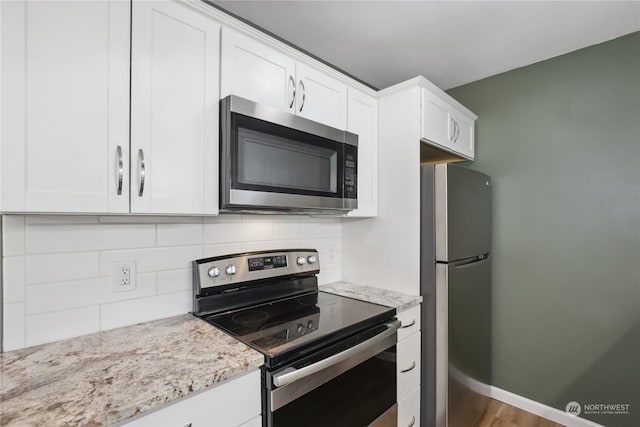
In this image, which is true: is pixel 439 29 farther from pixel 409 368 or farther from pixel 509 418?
pixel 509 418

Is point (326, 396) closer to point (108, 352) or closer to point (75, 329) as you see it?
point (108, 352)

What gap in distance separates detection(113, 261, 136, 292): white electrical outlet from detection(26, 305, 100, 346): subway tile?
109mm

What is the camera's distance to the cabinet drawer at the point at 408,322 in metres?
1.64

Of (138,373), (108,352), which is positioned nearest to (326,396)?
(138,373)

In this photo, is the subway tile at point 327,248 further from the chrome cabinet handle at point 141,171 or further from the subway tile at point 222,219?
the chrome cabinet handle at point 141,171

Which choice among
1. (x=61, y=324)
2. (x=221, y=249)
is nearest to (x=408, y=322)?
(x=221, y=249)

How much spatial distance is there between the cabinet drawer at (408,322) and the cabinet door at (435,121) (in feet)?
3.32

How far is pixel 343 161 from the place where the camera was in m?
1.69

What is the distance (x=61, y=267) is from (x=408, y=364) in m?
1.65

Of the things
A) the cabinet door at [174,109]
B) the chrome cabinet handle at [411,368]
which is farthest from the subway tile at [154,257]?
the chrome cabinet handle at [411,368]

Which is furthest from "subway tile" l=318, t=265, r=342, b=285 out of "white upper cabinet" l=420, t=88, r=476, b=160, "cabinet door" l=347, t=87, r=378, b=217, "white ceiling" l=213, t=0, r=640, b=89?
"white ceiling" l=213, t=0, r=640, b=89

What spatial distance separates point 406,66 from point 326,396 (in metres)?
2.15

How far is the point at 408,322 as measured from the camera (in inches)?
66.4

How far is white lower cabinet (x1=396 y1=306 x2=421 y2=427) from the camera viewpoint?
1.62 meters
